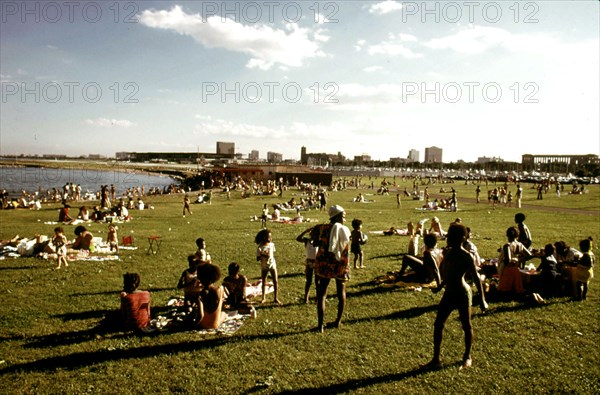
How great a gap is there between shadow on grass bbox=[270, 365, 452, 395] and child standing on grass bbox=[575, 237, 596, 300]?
5.44m

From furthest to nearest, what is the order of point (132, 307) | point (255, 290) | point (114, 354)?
point (255, 290) → point (132, 307) → point (114, 354)

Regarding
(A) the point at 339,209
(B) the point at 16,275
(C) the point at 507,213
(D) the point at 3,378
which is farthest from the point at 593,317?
(C) the point at 507,213

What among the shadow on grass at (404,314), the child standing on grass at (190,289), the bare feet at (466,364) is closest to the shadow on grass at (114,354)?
the child standing on grass at (190,289)

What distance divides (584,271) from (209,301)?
8796 millimetres

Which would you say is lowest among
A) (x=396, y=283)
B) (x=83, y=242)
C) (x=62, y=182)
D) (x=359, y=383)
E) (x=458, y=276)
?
(x=62, y=182)

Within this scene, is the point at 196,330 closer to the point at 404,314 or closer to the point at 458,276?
the point at 404,314

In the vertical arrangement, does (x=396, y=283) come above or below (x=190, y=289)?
below

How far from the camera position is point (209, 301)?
7484 millimetres

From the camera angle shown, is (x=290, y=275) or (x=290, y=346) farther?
(x=290, y=275)

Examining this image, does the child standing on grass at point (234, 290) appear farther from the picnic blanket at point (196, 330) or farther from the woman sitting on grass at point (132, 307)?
the woman sitting on grass at point (132, 307)

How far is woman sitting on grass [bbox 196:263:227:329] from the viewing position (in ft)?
24.2

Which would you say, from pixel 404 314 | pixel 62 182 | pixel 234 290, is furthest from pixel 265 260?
pixel 62 182

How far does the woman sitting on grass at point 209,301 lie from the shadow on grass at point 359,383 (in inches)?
89.4

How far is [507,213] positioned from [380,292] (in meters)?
23.3
